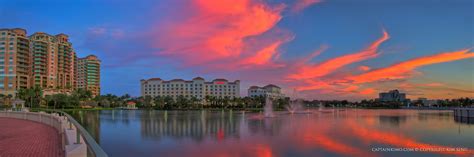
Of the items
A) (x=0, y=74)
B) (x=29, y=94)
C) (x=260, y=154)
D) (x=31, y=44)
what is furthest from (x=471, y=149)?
(x=31, y=44)

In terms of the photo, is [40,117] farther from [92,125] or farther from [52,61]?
[52,61]

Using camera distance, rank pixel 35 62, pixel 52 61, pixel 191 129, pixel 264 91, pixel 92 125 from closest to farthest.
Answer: pixel 191 129
pixel 92 125
pixel 35 62
pixel 52 61
pixel 264 91

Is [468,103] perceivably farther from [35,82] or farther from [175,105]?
[35,82]

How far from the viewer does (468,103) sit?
137 meters

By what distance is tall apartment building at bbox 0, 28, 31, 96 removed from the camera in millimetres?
93000

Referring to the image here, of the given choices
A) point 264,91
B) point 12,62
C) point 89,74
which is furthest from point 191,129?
point 264,91

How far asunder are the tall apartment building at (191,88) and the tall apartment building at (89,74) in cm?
2249

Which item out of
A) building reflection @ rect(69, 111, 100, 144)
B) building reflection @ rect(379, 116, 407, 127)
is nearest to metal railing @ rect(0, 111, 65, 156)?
building reflection @ rect(69, 111, 100, 144)

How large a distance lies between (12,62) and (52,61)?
1513cm

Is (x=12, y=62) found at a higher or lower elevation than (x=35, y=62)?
lower

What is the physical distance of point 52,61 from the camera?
357 feet

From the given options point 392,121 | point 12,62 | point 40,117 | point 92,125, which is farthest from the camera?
point 12,62

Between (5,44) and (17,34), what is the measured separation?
15.3 feet

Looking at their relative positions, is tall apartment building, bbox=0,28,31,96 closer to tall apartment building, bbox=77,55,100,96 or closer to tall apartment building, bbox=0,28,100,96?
tall apartment building, bbox=0,28,100,96
